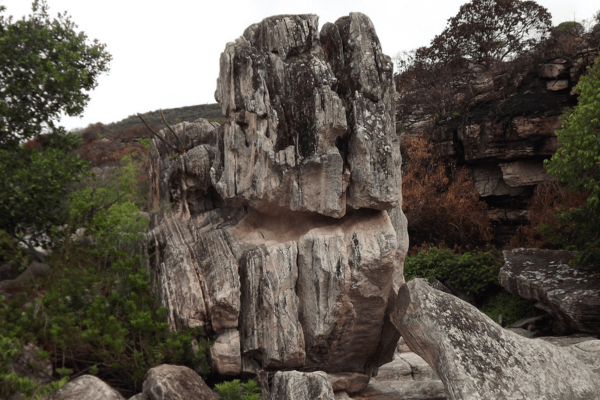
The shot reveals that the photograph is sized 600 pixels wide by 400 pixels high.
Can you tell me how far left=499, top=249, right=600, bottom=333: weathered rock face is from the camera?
35.1 feet

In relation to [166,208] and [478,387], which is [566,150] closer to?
[478,387]

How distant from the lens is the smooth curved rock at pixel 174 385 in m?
5.60

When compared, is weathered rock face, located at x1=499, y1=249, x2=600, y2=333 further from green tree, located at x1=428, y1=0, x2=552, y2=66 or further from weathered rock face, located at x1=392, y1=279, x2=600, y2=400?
green tree, located at x1=428, y1=0, x2=552, y2=66

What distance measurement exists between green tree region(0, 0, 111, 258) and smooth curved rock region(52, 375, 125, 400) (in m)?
3.86

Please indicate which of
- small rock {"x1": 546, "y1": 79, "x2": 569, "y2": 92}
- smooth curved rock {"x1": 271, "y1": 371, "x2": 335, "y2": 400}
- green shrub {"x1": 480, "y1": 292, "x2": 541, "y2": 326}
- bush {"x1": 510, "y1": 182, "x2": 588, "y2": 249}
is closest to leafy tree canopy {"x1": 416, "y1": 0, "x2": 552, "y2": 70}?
small rock {"x1": 546, "y1": 79, "x2": 569, "y2": 92}

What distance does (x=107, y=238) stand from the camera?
7.97m

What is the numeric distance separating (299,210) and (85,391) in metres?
3.32

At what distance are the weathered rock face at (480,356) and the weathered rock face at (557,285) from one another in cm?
462

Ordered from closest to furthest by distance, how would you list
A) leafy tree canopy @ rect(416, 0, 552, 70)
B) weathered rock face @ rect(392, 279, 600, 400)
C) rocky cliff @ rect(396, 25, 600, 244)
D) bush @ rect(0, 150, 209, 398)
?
weathered rock face @ rect(392, 279, 600, 400)
bush @ rect(0, 150, 209, 398)
rocky cliff @ rect(396, 25, 600, 244)
leafy tree canopy @ rect(416, 0, 552, 70)

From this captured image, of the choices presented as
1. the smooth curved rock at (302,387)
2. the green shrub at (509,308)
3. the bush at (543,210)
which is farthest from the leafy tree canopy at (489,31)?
the smooth curved rock at (302,387)

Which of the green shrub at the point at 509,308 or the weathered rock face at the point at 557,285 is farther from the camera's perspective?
the green shrub at the point at 509,308

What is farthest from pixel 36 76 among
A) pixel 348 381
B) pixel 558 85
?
pixel 558 85

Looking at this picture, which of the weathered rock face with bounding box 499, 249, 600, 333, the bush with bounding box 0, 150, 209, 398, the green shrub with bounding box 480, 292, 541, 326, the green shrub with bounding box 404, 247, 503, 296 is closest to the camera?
the bush with bounding box 0, 150, 209, 398

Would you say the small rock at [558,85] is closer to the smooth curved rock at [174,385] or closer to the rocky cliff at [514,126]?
the rocky cliff at [514,126]
